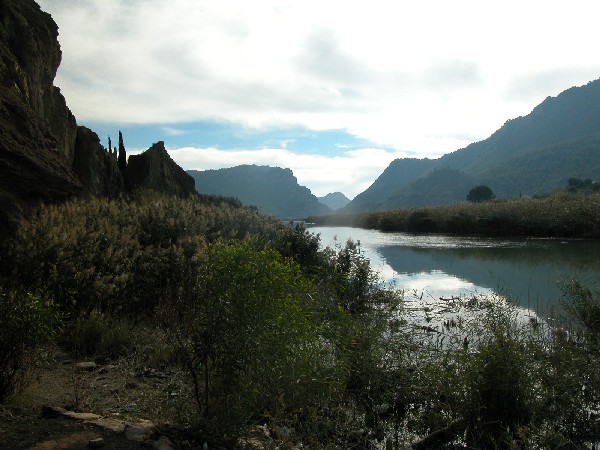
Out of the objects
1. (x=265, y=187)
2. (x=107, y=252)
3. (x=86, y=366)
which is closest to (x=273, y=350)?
(x=86, y=366)

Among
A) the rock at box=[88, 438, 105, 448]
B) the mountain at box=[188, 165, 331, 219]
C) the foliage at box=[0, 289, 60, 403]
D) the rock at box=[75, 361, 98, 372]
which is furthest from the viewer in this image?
the mountain at box=[188, 165, 331, 219]

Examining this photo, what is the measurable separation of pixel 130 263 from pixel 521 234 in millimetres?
28941

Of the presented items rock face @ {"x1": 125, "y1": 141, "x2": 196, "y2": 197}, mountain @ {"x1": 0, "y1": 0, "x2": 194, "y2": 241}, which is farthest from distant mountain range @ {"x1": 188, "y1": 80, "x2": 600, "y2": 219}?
mountain @ {"x1": 0, "y1": 0, "x2": 194, "y2": 241}

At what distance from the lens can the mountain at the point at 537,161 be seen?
4715 inches

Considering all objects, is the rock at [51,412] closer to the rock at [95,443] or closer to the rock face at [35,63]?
the rock at [95,443]

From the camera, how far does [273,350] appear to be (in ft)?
15.6

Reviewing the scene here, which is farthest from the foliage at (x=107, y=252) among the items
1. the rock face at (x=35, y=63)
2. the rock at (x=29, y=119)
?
the rock face at (x=35, y=63)

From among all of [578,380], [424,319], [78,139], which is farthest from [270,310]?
[78,139]

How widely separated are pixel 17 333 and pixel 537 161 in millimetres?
141500

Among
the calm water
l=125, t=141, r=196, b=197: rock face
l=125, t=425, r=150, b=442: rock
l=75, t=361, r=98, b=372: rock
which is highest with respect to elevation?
l=125, t=141, r=196, b=197: rock face

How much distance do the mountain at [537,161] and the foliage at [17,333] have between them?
11618 cm

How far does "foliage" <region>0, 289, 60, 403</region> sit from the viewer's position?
15.9 feet

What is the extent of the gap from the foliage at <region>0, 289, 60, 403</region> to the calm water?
835cm

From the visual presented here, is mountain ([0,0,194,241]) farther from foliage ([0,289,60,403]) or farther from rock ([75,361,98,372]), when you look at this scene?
foliage ([0,289,60,403])
